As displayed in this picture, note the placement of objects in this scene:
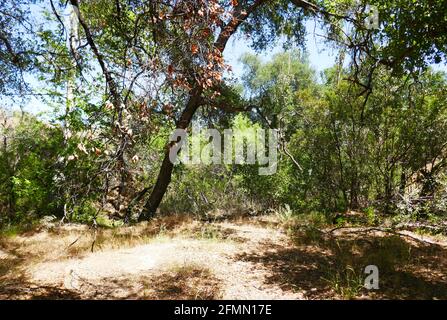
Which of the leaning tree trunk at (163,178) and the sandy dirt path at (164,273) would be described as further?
the leaning tree trunk at (163,178)

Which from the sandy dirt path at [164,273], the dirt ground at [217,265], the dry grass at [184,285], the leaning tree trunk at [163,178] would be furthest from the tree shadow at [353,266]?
the leaning tree trunk at [163,178]

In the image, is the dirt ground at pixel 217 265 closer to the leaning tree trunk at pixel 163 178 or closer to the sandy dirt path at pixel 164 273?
the sandy dirt path at pixel 164 273

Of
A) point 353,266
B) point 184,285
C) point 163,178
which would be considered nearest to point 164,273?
point 184,285

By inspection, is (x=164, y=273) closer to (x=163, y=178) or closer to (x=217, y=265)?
(x=217, y=265)

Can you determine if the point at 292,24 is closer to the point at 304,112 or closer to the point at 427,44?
the point at 304,112

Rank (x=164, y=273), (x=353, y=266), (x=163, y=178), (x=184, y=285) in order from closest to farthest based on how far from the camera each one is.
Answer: (x=184, y=285)
(x=164, y=273)
(x=353, y=266)
(x=163, y=178)

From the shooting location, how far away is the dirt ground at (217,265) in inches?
194

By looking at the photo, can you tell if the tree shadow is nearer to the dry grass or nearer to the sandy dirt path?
the sandy dirt path

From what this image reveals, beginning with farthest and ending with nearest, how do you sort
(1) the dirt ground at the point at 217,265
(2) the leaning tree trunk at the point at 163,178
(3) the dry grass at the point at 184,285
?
1. (2) the leaning tree trunk at the point at 163,178
2. (1) the dirt ground at the point at 217,265
3. (3) the dry grass at the point at 184,285

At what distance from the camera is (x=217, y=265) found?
589 cm

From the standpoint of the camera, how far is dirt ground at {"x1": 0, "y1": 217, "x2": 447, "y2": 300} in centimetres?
492

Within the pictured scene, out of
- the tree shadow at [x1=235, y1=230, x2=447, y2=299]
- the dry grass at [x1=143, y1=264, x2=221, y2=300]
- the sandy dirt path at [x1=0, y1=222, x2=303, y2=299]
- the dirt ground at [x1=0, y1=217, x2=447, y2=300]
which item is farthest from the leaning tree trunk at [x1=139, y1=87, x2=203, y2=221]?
the dry grass at [x1=143, y1=264, x2=221, y2=300]

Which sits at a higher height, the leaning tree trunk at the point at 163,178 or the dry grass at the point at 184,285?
the leaning tree trunk at the point at 163,178

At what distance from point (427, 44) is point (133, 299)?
20.8ft
